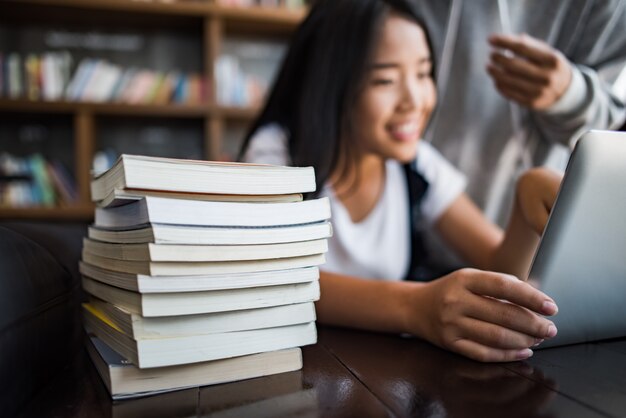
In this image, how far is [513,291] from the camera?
1.85 feet

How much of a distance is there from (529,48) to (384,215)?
0.52 m

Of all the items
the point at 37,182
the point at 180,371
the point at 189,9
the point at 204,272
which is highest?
the point at 189,9

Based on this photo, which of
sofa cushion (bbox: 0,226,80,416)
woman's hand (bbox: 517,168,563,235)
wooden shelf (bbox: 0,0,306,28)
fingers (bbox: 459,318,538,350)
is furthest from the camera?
wooden shelf (bbox: 0,0,306,28)

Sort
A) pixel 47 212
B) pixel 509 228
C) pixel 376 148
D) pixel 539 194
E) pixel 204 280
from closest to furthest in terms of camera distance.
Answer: pixel 204 280 < pixel 539 194 < pixel 509 228 < pixel 376 148 < pixel 47 212

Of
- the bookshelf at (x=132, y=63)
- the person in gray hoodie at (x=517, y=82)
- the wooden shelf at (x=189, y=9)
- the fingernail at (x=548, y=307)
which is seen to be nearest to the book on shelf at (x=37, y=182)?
the bookshelf at (x=132, y=63)

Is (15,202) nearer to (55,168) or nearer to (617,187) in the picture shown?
(55,168)

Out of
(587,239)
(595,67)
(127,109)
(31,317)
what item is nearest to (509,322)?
(587,239)

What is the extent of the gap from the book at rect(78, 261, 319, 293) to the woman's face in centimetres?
64

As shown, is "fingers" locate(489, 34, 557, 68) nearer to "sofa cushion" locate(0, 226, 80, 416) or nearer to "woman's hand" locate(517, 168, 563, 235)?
"woman's hand" locate(517, 168, 563, 235)

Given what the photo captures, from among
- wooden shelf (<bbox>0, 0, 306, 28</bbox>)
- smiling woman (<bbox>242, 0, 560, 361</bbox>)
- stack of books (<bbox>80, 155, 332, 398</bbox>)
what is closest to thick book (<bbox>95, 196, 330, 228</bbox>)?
stack of books (<bbox>80, 155, 332, 398</bbox>)

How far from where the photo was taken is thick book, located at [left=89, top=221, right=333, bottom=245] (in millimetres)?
473

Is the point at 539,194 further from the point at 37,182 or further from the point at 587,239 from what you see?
the point at 37,182

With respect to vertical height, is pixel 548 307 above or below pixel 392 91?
below

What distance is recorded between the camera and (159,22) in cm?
261
